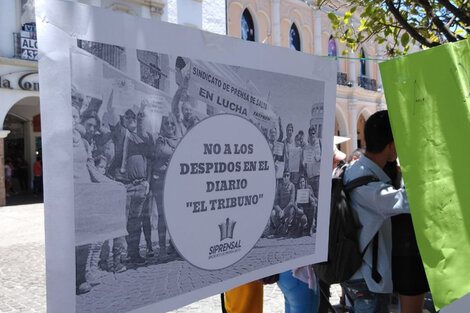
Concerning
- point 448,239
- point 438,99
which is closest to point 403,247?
point 448,239

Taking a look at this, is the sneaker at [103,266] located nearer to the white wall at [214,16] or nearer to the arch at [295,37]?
the white wall at [214,16]

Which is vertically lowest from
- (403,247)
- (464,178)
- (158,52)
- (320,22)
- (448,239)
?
(403,247)

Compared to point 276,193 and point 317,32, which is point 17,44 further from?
point 276,193

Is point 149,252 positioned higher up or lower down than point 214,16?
lower down

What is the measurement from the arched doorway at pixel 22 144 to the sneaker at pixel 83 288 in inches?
717

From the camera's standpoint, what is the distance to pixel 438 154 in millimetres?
1748

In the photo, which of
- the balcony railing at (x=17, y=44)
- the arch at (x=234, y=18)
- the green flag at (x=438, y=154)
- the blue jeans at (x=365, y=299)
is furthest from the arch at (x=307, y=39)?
the green flag at (x=438, y=154)

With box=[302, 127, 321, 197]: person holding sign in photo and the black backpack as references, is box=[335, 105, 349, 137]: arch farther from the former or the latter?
box=[302, 127, 321, 197]: person holding sign in photo

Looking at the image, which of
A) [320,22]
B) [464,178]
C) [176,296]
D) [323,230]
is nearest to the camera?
[176,296]

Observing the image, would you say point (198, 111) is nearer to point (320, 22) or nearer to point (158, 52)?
point (158, 52)

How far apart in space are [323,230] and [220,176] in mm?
611

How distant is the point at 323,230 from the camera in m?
1.89

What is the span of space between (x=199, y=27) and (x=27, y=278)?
12.6 metres

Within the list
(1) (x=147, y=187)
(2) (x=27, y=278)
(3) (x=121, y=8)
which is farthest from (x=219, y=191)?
(3) (x=121, y=8)
